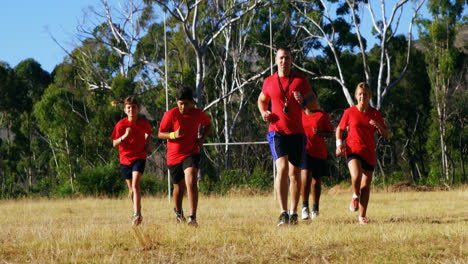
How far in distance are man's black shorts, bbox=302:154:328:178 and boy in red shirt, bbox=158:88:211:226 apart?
182 centimetres

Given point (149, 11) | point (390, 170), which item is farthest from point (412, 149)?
point (149, 11)

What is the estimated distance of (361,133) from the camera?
25.2 feet

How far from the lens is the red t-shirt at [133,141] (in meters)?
8.52

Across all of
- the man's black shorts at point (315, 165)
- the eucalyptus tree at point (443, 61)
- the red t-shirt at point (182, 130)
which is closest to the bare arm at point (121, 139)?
the red t-shirt at point (182, 130)

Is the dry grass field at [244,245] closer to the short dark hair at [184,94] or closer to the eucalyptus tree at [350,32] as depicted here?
the short dark hair at [184,94]

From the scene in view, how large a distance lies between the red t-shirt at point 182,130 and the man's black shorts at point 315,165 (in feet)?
6.24

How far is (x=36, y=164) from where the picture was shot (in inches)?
1863

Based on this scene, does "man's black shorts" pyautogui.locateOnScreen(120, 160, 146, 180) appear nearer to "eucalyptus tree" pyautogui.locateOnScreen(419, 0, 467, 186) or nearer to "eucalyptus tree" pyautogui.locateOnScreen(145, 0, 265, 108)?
"eucalyptus tree" pyautogui.locateOnScreen(145, 0, 265, 108)

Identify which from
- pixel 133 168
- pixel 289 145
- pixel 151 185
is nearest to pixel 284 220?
pixel 289 145

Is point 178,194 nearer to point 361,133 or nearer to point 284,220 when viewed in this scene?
point 284,220

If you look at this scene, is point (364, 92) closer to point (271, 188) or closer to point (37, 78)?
point (271, 188)

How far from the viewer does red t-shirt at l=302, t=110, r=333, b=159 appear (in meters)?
8.74

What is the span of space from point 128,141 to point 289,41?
83.0 feet

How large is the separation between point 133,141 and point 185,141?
3.96 feet
